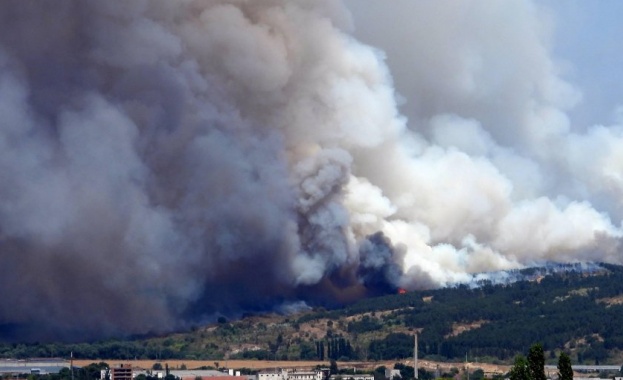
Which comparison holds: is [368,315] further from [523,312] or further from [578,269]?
[578,269]

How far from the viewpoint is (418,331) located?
346 feet

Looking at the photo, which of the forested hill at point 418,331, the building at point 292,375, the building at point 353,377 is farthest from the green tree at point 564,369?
the forested hill at point 418,331

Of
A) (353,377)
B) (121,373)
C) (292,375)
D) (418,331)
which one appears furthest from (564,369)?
(418,331)

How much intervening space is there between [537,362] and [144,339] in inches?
1400

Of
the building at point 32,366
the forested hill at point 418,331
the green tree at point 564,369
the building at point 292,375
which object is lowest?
the green tree at point 564,369

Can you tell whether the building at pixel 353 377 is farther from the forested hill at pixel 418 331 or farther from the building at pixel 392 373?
the forested hill at pixel 418 331

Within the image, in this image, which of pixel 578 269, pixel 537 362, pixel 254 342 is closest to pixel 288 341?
pixel 254 342

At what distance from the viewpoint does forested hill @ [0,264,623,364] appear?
328ft

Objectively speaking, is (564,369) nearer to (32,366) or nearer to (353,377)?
(353,377)

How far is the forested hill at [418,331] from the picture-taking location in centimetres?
10012

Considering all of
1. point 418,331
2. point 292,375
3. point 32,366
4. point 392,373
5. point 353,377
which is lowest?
point 353,377

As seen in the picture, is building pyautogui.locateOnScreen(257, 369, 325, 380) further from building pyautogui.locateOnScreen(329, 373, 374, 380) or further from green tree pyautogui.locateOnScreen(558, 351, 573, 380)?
green tree pyautogui.locateOnScreen(558, 351, 573, 380)

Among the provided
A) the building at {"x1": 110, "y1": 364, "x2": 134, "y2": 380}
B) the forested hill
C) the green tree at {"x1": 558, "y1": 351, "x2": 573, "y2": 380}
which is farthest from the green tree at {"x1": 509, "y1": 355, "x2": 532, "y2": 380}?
the forested hill

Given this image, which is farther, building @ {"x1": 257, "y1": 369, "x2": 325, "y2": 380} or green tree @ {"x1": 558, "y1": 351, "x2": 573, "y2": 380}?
building @ {"x1": 257, "y1": 369, "x2": 325, "y2": 380}
